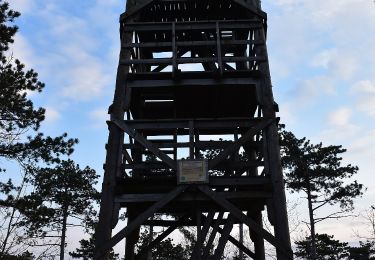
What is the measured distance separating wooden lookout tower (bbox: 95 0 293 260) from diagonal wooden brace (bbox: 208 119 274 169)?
0.02m

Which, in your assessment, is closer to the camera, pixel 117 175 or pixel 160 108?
pixel 117 175

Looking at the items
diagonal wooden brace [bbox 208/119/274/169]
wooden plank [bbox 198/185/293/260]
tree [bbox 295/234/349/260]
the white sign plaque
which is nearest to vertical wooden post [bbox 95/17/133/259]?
the white sign plaque

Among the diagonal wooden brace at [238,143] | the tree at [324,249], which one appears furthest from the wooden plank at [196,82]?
the tree at [324,249]

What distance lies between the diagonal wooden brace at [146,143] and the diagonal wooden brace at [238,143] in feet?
2.51

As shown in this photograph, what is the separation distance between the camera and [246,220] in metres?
7.20

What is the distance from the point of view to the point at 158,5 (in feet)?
33.4

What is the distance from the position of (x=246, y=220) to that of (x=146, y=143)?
2413mm

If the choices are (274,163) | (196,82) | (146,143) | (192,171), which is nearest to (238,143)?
(274,163)

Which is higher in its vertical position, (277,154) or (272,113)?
(272,113)

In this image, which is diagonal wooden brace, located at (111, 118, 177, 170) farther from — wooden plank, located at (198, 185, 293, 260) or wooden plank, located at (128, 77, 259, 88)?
wooden plank, located at (128, 77, 259, 88)

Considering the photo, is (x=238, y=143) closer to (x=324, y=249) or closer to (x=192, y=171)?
(x=192, y=171)

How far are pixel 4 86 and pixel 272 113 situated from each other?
27.6 ft

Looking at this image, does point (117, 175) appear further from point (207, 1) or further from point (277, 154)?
point (207, 1)

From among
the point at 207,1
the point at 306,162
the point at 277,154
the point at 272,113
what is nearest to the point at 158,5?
the point at 207,1
